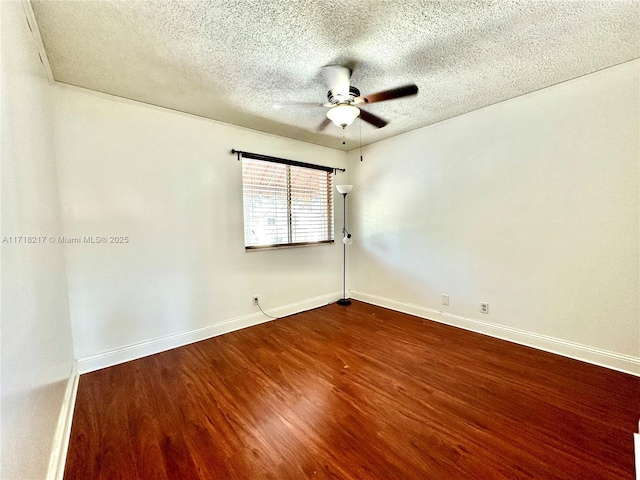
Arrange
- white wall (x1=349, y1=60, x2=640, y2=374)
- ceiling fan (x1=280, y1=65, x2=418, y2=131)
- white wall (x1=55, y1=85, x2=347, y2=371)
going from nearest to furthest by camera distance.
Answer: ceiling fan (x1=280, y1=65, x2=418, y2=131) → white wall (x1=349, y1=60, x2=640, y2=374) → white wall (x1=55, y1=85, x2=347, y2=371)

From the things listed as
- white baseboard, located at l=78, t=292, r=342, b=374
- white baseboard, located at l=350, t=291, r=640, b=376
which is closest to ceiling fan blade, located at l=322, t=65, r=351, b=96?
white baseboard, located at l=78, t=292, r=342, b=374

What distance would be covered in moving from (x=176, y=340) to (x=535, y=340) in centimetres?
357

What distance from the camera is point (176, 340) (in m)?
2.75

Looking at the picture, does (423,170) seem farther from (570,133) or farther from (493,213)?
(570,133)

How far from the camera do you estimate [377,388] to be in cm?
202

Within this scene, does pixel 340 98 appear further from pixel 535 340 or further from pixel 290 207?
pixel 535 340

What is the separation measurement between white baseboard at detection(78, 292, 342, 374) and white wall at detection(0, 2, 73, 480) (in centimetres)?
65

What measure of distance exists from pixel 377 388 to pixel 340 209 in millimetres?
2798

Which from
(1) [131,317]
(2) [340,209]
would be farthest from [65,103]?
(2) [340,209]

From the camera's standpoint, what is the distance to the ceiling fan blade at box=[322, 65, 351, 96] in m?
1.99

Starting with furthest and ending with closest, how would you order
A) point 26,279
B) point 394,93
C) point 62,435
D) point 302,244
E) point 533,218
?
point 302,244 → point 533,218 → point 394,93 → point 62,435 → point 26,279

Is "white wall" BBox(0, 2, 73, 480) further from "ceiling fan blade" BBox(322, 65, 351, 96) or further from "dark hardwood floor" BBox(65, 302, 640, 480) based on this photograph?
"ceiling fan blade" BBox(322, 65, 351, 96)

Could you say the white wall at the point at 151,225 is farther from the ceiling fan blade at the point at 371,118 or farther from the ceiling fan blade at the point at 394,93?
the ceiling fan blade at the point at 394,93

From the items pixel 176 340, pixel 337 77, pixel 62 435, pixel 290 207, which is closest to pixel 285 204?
pixel 290 207
